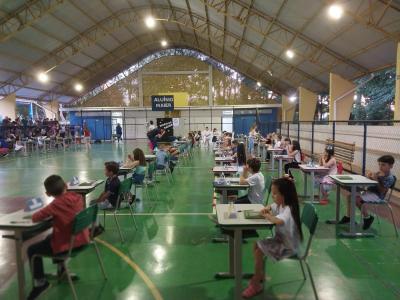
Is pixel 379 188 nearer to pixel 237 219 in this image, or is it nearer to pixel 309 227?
pixel 309 227

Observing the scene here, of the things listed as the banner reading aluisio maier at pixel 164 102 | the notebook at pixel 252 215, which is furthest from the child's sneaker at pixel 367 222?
the banner reading aluisio maier at pixel 164 102

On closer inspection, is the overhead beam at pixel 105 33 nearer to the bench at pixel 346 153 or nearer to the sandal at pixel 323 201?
the bench at pixel 346 153

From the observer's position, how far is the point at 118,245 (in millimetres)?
5031

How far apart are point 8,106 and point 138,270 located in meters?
23.0

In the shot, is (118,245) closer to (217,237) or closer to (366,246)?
(217,237)

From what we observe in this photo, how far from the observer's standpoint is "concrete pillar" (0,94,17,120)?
75.4 ft

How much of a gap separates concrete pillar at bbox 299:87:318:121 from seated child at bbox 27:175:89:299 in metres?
22.2

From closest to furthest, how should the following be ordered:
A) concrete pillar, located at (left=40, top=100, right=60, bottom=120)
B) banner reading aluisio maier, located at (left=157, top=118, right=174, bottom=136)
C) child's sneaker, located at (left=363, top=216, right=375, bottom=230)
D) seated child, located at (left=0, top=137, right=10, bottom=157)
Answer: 1. child's sneaker, located at (left=363, top=216, right=375, bottom=230)
2. seated child, located at (left=0, top=137, right=10, bottom=157)
3. banner reading aluisio maier, located at (left=157, top=118, right=174, bottom=136)
4. concrete pillar, located at (left=40, top=100, right=60, bottom=120)

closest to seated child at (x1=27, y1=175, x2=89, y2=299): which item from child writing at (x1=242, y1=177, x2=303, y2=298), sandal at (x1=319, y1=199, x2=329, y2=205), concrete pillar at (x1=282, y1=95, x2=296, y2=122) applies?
child writing at (x1=242, y1=177, x2=303, y2=298)

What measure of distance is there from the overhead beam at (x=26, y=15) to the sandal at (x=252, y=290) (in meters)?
15.8

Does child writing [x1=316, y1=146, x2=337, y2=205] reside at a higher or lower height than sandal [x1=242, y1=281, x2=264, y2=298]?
higher

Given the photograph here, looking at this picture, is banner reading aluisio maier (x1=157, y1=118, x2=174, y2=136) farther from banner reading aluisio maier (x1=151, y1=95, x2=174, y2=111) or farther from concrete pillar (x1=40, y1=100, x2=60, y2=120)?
concrete pillar (x1=40, y1=100, x2=60, y2=120)

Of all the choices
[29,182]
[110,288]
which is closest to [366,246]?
[110,288]

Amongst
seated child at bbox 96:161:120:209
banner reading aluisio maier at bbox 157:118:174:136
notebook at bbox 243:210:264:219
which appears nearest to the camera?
notebook at bbox 243:210:264:219
